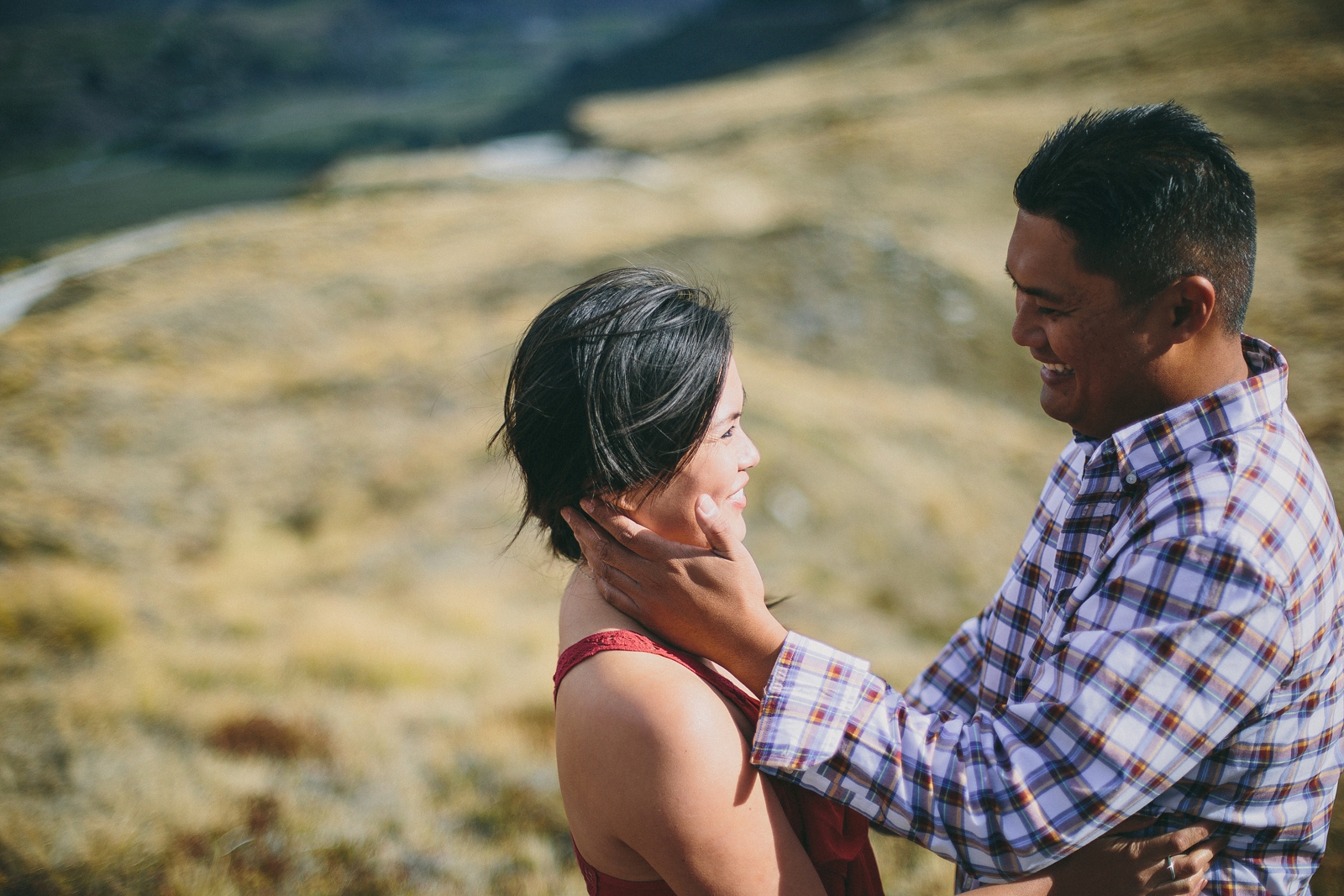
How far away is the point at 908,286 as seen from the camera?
51.1 feet

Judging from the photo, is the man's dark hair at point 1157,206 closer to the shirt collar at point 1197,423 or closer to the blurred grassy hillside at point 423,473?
the shirt collar at point 1197,423

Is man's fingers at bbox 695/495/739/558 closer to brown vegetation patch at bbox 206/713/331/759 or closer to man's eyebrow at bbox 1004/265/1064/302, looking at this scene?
man's eyebrow at bbox 1004/265/1064/302

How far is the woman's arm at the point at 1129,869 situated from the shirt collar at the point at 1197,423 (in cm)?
75

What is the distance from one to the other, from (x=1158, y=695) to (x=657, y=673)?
93cm

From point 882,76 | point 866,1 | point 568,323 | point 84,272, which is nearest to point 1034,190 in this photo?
point 568,323

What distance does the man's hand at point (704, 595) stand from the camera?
1.69m

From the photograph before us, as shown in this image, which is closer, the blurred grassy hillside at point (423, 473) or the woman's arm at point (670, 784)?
the woman's arm at point (670, 784)

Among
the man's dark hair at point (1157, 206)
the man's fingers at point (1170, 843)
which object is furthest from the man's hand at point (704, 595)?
the man's dark hair at point (1157, 206)

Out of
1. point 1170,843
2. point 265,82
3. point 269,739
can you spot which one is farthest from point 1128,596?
point 265,82

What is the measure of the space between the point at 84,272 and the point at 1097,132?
77.0 feet

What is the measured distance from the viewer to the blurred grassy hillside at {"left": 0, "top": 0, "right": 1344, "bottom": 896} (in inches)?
178

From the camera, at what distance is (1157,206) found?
1.81 metres

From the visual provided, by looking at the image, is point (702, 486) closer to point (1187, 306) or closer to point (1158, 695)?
point (1158, 695)

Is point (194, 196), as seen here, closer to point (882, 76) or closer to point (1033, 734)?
point (882, 76)
